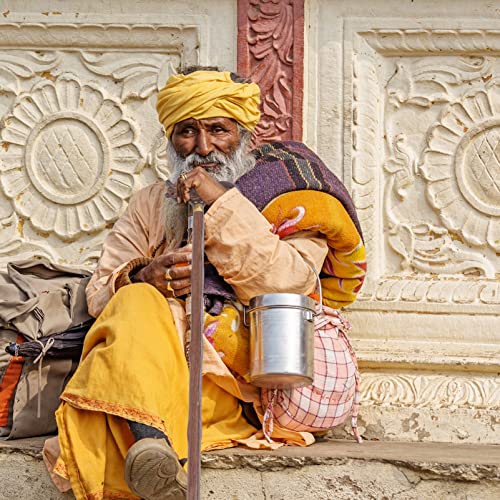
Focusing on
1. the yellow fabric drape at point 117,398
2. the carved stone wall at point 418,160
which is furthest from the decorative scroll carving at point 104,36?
the yellow fabric drape at point 117,398

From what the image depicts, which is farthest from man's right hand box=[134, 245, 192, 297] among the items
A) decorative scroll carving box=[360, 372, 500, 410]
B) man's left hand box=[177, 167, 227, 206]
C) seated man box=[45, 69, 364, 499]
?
decorative scroll carving box=[360, 372, 500, 410]

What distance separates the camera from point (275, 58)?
4512mm

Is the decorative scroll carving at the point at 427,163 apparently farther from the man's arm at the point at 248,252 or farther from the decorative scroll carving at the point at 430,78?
the man's arm at the point at 248,252

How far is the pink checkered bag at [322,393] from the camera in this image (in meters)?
3.52

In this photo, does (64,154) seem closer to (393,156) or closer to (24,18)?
(24,18)

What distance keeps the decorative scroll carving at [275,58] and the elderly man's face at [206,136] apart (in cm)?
59

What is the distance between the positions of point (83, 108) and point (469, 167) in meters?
1.57

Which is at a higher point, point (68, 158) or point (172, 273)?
point (68, 158)

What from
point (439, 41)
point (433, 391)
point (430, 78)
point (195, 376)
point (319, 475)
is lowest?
point (319, 475)

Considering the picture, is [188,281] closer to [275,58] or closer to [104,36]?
[275,58]

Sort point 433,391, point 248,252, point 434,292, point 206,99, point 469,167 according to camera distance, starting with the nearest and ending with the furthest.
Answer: point 248,252, point 206,99, point 433,391, point 434,292, point 469,167

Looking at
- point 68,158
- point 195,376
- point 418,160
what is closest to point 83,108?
point 68,158

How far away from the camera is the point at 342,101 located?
4527mm

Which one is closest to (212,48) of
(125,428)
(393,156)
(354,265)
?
(393,156)
